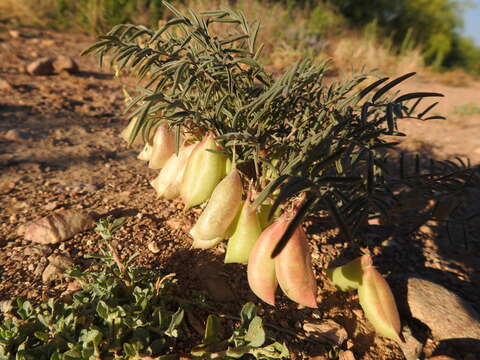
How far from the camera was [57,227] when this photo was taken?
3.67 ft

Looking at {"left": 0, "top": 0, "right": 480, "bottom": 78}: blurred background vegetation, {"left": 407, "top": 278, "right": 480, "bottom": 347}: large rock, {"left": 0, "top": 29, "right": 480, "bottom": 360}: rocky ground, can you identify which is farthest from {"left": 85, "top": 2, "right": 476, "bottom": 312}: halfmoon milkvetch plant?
{"left": 0, "top": 0, "right": 480, "bottom": 78}: blurred background vegetation

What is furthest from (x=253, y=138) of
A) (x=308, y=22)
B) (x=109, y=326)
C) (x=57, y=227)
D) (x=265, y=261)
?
(x=308, y=22)

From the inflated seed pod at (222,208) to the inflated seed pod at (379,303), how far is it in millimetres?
374

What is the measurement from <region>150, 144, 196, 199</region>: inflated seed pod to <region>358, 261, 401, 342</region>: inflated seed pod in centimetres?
54

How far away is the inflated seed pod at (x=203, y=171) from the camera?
2.61 ft

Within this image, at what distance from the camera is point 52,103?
221 cm

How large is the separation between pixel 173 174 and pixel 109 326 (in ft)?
1.33

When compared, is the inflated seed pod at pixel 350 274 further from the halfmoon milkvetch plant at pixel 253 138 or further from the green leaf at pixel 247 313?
the green leaf at pixel 247 313

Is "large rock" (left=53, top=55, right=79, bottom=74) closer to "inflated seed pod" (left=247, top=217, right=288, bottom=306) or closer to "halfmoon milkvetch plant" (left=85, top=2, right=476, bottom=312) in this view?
"halfmoon milkvetch plant" (left=85, top=2, right=476, bottom=312)

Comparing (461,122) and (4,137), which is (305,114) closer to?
(4,137)

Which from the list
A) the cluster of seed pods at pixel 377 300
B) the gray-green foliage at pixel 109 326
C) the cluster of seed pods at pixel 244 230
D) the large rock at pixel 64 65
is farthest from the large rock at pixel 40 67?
the cluster of seed pods at pixel 377 300

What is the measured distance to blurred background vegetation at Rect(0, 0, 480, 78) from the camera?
438 cm

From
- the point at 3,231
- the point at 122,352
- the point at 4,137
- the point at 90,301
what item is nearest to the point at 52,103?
the point at 4,137

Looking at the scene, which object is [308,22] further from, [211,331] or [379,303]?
[211,331]
